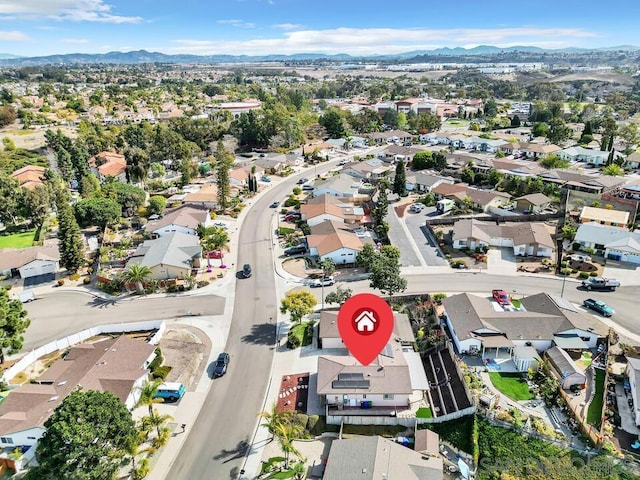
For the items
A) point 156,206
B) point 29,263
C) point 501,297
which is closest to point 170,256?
point 29,263

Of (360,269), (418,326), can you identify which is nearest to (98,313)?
(360,269)

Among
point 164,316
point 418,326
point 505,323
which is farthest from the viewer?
point 164,316

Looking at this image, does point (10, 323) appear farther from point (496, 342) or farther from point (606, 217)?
point (606, 217)

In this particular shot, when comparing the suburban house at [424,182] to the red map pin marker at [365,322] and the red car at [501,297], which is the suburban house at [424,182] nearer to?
Answer: the red car at [501,297]

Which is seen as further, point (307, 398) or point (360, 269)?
point (360, 269)

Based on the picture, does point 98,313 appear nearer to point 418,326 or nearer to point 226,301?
point 226,301
